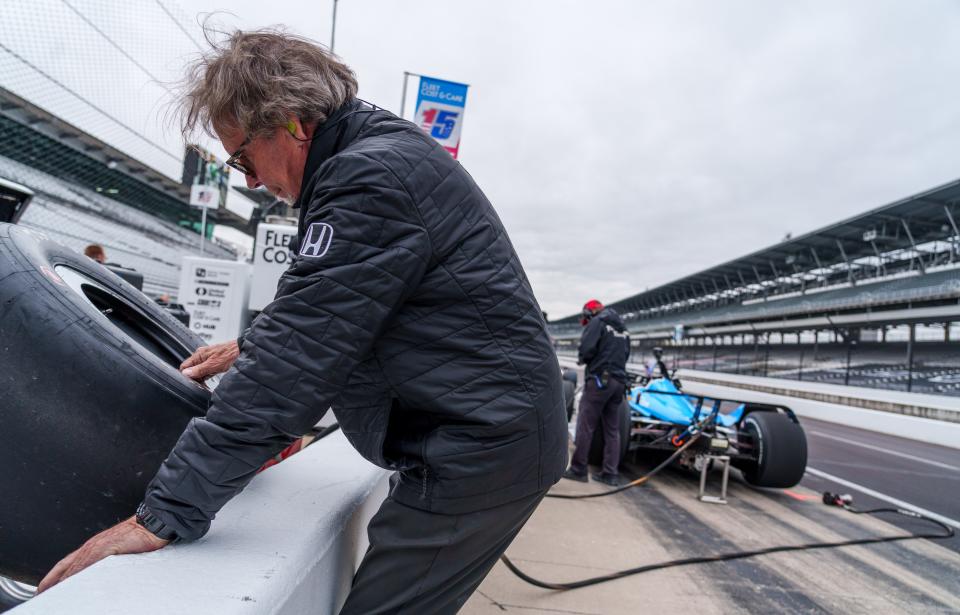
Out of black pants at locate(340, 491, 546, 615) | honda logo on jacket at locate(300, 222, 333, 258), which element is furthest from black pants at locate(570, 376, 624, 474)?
honda logo on jacket at locate(300, 222, 333, 258)

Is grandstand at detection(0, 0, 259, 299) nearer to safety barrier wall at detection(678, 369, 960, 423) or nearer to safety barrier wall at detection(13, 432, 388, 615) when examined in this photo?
safety barrier wall at detection(13, 432, 388, 615)

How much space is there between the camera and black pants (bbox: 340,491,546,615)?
1.10 metres

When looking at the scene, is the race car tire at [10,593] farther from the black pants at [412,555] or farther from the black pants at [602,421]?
the black pants at [602,421]

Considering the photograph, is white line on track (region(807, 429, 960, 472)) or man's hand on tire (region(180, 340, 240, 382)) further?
white line on track (region(807, 429, 960, 472))

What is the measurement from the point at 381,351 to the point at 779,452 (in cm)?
486

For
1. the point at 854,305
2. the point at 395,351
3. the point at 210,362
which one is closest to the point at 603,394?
the point at 210,362

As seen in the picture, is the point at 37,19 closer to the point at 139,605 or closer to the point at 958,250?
the point at 139,605

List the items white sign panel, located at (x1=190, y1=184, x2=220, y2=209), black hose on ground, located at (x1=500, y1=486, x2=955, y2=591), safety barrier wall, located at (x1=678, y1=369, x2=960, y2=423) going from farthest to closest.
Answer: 1. white sign panel, located at (x1=190, y1=184, x2=220, y2=209)
2. safety barrier wall, located at (x1=678, y1=369, x2=960, y2=423)
3. black hose on ground, located at (x1=500, y1=486, x2=955, y2=591)

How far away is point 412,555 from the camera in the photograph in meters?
1.10

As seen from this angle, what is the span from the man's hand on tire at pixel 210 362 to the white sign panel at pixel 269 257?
3.81 meters

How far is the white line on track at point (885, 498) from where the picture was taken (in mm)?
4565

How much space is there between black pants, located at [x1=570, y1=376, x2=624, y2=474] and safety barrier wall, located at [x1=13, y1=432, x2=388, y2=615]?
3.79 m

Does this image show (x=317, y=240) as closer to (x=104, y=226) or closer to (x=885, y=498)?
(x=885, y=498)

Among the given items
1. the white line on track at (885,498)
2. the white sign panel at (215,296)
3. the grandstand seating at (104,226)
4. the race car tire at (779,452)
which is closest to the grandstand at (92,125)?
the grandstand seating at (104,226)
